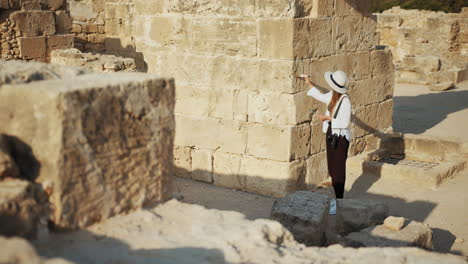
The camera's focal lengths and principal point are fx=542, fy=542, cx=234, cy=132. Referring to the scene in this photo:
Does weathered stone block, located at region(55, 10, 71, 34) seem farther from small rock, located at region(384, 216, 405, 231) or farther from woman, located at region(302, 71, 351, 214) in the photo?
small rock, located at region(384, 216, 405, 231)

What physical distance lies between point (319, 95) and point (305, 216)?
2.01 m

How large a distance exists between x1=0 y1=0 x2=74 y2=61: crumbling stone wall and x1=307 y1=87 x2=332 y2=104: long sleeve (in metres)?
5.42

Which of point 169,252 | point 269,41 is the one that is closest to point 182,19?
point 269,41

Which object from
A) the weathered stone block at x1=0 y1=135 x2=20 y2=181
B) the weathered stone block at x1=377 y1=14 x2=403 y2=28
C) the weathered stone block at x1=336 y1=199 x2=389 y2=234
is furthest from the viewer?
the weathered stone block at x1=377 y1=14 x2=403 y2=28

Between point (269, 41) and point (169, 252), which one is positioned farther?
point (269, 41)

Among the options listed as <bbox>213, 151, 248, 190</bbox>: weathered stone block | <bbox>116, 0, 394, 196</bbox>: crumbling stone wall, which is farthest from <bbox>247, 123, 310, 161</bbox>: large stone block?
<bbox>213, 151, 248, 190</bbox>: weathered stone block

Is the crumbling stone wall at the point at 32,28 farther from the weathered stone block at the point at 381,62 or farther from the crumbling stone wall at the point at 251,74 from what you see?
the weathered stone block at the point at 381,62

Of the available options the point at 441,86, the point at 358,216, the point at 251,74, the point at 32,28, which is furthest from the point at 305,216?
the point at 441,86

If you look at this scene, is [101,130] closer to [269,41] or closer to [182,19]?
[269,41]

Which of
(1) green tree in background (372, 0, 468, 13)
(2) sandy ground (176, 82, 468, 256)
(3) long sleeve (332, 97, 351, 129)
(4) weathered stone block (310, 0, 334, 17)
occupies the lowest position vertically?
(2) sandy ground (176, 82, 468, 256)

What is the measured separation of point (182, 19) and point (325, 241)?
3928mm

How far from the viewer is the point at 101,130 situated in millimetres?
2898

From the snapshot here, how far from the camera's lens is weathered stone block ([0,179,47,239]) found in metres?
2.51

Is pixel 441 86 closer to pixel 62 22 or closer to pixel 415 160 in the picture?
pixel 415 160
